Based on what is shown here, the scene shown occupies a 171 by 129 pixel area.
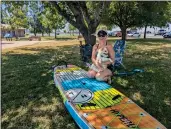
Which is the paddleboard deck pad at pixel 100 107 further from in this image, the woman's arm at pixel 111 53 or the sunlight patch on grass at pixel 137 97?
the sunlight patch on grass at pixel 137 97

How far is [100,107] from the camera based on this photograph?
446 cm

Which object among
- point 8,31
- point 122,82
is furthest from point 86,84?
point 8,31

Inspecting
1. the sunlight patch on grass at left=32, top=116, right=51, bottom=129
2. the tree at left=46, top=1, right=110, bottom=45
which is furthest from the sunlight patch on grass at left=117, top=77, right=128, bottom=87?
the tree at left=46, top=1, right=110, bottom=45

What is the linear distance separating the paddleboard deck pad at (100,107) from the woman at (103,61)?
0.23 meters

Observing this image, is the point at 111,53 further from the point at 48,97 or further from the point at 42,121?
the point at 42,121

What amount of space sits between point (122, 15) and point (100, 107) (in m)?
26.9

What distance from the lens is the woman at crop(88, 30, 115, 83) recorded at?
6.04 meters

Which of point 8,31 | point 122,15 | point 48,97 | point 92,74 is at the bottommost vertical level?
point 48,97

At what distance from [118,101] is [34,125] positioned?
6.02ft

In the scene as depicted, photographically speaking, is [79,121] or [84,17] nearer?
[79,121]

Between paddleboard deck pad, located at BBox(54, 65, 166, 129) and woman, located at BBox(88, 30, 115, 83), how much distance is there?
0.23 m

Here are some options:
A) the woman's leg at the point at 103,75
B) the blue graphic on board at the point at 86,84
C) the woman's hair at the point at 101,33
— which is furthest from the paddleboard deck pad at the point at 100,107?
the woman's hair at the point at 101,33

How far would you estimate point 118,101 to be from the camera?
15.5 ft

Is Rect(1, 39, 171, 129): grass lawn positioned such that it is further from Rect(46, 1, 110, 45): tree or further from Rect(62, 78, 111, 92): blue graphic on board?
Rect(46, 1, 110, 45): tree
